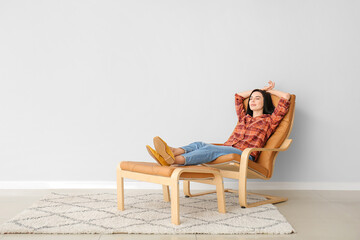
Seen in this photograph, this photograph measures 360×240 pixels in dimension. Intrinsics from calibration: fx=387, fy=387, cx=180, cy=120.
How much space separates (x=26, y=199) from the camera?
11.6ft

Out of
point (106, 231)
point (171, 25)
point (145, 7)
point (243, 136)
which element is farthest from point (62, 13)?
point (106, 231)

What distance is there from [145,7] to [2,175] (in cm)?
241

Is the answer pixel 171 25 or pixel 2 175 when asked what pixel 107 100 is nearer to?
pixel 171 25

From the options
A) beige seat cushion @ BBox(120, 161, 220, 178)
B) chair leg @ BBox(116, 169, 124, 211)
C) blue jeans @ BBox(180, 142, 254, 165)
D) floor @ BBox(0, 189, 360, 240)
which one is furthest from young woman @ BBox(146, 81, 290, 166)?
floor @ BBox(0, 189, 360, 240)

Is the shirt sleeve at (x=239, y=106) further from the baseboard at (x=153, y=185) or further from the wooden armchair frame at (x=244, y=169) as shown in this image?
the baseboard at (x=153, y=185)

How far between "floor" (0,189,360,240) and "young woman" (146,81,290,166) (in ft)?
2.12

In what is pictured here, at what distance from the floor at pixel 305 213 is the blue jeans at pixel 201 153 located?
678 millimetres

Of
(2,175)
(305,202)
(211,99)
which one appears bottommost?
(305,202)

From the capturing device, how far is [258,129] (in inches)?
146

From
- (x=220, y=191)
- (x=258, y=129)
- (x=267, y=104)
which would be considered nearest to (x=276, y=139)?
(x=258, y=129)

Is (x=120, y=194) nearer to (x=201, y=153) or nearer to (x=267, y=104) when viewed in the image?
(x=201, y=153)

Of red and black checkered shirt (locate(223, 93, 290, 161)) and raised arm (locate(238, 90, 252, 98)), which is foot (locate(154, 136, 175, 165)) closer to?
red and black checkered shirt (locate(223, 93, 290, 161))

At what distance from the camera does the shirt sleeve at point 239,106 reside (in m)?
3.97

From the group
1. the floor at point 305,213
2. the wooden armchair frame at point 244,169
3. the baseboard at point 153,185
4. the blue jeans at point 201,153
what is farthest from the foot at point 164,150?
the baseboard at point 153,185
